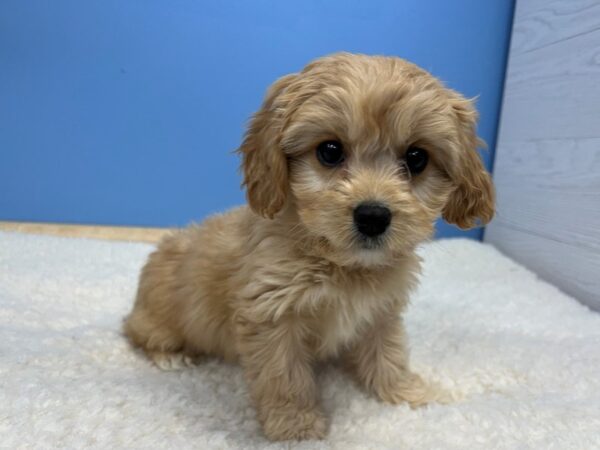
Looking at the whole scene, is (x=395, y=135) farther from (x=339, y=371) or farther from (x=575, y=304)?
(x=575, y=304)

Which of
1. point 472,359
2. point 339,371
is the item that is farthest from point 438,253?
point 339,371

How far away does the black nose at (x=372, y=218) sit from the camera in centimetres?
118

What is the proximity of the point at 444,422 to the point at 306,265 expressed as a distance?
2.09 feet

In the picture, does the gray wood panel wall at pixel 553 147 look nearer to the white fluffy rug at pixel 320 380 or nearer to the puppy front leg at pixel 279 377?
the white fluffy rug at pixel 320 380

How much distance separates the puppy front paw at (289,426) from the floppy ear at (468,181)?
717mm

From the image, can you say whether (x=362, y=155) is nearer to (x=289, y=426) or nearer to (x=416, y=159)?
(x=416, y=159)

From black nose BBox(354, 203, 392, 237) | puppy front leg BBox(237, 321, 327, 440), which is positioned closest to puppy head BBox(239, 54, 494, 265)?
black nose BBox(354, 203, 392, 237)

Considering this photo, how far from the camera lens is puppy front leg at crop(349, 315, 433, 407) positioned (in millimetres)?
1633

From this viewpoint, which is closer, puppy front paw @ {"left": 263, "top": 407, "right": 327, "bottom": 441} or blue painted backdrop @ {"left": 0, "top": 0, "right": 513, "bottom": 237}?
puppy front paw @ {"left": 263, "top": 407, "right": 327, "bottom": 441}

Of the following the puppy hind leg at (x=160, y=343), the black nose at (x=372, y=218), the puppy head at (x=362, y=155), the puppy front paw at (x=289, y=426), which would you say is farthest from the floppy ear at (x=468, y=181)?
the puppy hind leg at (x=160, y=343)

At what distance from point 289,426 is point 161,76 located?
2.38 m

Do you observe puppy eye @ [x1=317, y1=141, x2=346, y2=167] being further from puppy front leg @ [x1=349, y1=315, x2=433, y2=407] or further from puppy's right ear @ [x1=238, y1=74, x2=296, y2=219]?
puppy front leg @ [x1=349, y1=315, x2=433, y2=407]

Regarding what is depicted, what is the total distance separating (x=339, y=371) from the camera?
1802mm

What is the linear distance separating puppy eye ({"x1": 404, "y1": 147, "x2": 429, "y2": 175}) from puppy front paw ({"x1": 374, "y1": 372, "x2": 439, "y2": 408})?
72 cm
